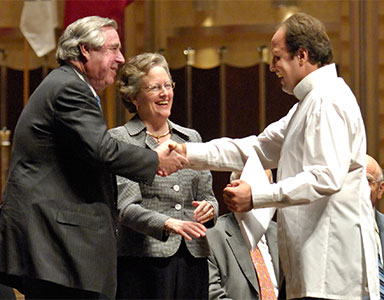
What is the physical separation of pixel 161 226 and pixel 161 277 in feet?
0.76

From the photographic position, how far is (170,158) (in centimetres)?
335

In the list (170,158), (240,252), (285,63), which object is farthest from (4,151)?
(285,63)

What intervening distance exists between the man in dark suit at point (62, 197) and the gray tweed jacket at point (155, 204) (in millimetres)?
424

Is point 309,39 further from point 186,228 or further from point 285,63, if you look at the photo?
point 186,228

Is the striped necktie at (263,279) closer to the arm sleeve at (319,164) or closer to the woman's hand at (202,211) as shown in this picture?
the woman's hand at (202,211)

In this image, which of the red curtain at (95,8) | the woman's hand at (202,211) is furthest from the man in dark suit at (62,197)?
the red curtain at (95,8)

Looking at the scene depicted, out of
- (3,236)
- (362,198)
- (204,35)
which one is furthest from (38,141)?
(204,35)

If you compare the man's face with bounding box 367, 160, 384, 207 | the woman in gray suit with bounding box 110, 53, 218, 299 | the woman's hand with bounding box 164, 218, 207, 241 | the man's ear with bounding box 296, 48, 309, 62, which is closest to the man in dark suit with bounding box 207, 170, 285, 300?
the woman in gray suit with bounding box 110, 53, 218, 299

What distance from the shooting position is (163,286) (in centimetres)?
361

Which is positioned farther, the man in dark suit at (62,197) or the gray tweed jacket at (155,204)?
the gray tweed jacket at (155,204)

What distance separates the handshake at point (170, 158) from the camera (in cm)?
334

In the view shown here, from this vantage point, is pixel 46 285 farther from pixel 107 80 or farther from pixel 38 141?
pixel 107 80

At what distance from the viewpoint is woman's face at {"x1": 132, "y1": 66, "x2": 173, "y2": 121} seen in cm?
383

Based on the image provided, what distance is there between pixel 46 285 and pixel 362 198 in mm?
1138
